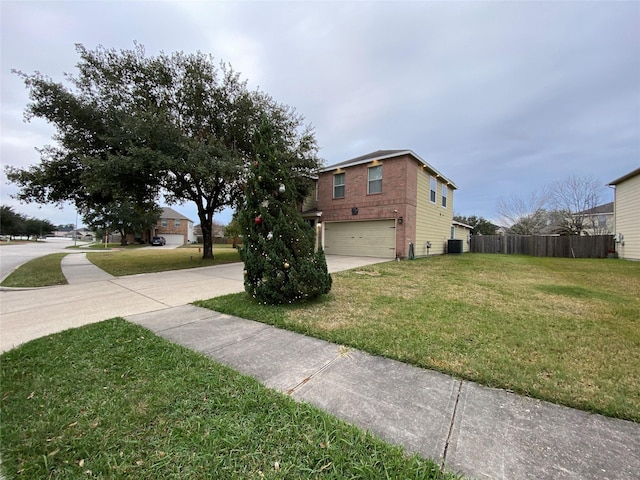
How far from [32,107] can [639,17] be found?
58.8 ft

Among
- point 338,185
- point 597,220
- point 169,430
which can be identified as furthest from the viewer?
point 597,220

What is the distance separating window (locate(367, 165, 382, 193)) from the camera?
13.0m

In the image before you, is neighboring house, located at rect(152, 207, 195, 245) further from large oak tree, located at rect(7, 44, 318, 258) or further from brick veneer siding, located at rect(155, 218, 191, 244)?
large oak tree, located at rect(7, 44, 318, 258)

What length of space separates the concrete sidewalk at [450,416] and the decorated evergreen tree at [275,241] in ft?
5.16

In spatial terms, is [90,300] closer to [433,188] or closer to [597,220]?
[433,188]

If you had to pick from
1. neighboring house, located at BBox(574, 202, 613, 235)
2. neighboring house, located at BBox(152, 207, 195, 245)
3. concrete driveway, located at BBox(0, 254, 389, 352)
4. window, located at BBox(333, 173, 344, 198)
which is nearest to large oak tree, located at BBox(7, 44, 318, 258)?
concrete driveway, located at BBox(0, 254, 389, 352)

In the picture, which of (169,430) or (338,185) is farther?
(338,185)

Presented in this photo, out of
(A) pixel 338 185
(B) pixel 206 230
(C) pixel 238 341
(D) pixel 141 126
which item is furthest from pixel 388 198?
(C) pixel 238 341

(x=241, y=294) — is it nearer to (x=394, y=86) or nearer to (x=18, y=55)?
(x=18, y=55)

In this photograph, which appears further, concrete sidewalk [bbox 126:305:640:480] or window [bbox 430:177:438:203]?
window [bbox 430:177:438:203]

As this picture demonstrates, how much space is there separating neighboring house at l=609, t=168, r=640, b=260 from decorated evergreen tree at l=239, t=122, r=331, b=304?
17.2 meters

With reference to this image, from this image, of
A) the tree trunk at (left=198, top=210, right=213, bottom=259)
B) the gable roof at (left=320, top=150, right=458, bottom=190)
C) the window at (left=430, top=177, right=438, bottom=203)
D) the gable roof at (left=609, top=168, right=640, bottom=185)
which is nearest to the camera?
the gable roof at (left=320, top=150, right=458, bottom=190)

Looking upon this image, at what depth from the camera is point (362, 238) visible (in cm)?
1380

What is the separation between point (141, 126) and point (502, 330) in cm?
1020
